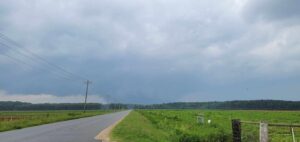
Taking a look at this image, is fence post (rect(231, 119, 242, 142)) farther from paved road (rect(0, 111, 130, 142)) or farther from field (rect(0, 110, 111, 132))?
field (rect(0, 110, 111, 132))

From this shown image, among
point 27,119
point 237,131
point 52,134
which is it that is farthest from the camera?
point 27,119

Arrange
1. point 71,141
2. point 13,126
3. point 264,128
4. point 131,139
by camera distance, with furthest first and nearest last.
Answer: point 13,126 → point 131,139 → point 71,141 → point 264,128

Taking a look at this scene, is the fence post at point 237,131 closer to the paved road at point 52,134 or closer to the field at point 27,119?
the paved road at point 52,134

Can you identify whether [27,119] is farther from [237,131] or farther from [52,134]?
[237,131]

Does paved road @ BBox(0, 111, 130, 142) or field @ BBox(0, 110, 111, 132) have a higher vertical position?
field @ BBox(0, 110, 111, 132)

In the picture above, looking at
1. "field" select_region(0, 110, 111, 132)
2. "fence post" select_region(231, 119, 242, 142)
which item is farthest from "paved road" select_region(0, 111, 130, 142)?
"fence post" select_region(231, 119, 242, 142)

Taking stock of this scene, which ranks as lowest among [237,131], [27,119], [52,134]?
[52,134]

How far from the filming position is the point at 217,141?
2497 cm

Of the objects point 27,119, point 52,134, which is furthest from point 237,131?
point 27,119

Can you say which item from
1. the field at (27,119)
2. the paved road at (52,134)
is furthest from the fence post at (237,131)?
the field at (27,119)

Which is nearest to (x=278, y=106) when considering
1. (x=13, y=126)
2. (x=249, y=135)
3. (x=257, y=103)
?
(x=257, y=103)

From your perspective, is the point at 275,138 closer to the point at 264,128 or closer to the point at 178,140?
the point at 264,128

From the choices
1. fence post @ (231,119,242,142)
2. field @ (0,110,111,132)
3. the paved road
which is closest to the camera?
fence post @ (231,119,242,142)

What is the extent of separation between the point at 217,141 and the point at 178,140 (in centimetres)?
292
